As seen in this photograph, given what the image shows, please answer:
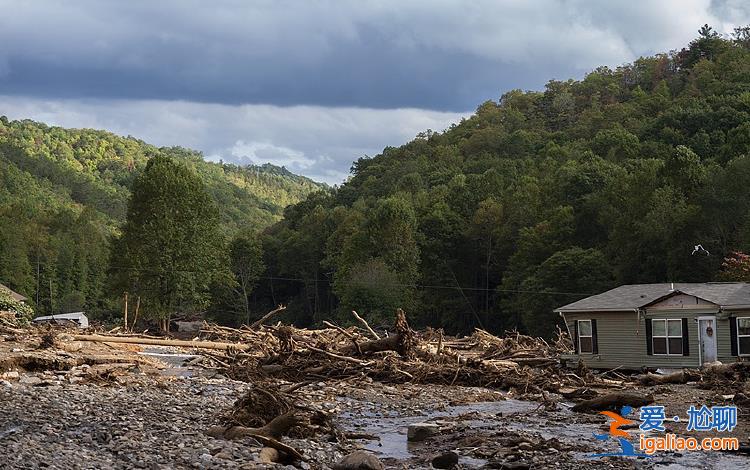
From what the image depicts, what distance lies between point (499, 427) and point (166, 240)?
42.3 meters

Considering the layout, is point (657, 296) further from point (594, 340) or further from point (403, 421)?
point (403, 421)

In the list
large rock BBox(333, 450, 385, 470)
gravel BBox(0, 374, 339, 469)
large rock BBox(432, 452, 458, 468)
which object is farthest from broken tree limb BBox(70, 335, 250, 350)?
large rock BBox(333, 450, 385, 470)

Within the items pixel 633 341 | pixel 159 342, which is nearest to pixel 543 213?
pixel 633 341

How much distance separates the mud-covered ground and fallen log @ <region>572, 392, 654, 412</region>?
60 cm

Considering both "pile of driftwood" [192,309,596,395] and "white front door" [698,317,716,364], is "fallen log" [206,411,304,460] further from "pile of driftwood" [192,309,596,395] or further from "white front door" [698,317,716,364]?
"white front door" [698,317,716,364]

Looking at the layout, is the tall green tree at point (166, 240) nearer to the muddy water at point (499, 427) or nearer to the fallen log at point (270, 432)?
the muddy water at point (499, 427)

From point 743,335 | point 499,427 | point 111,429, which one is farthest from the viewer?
point 743,335

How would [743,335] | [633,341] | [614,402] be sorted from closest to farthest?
[614,402] < [743,335] < [633,341]

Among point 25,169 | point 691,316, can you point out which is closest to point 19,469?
point 691,316

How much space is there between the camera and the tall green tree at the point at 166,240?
58531 mm

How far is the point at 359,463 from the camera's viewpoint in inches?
545

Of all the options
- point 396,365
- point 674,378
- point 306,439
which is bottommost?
point 306,439

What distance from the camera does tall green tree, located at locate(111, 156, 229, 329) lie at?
5853cm

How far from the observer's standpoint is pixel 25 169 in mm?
159125
